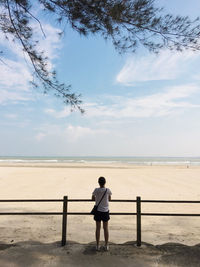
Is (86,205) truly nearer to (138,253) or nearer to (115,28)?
(138,253)

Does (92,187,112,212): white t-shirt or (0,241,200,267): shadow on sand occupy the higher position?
(92,187,112,212): white t-shirt

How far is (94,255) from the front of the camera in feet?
14.8

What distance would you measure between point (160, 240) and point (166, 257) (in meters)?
1.41

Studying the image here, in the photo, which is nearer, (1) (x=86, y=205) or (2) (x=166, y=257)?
(2) (x=166, y=257)

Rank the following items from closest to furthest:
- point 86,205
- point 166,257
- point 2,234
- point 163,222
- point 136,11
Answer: point 166,257, point 136,11, point 2,234, point 163,222, point 86,205

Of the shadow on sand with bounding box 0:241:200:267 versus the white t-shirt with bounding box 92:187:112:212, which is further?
the white t-shirt with bounding box 92:187:112:212

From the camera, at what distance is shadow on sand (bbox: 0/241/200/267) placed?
4.19m

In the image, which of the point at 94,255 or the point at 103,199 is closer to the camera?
the point at 94,255

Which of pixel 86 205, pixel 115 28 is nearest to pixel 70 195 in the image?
pixel 86 205

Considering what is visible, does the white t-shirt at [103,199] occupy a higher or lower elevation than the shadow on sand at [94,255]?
higher

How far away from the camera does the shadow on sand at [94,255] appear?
4.19m

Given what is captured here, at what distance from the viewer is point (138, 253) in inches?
183

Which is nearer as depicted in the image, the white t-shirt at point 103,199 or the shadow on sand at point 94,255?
the shadow on sand at point 94,255

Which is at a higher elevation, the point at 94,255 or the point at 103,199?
the point at 103,199
